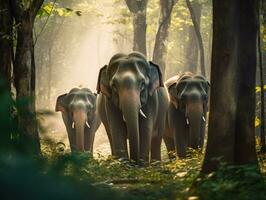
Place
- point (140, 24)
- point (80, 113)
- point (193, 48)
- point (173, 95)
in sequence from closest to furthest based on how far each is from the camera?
point (173, 95)
point (80, 113)
point (140, 24)
point (193, 48)

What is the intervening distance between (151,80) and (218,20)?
18.7 feet

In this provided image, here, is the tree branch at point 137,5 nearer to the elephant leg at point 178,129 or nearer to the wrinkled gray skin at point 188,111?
the wrinkled gray skin at point 188,111

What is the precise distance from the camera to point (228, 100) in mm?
7355

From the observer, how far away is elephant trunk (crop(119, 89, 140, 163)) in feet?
38.4

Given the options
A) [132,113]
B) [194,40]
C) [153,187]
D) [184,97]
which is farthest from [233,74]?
[194,40]

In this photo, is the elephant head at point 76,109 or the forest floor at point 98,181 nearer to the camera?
the forest floor at point 98,181

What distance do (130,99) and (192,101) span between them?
9.58ft

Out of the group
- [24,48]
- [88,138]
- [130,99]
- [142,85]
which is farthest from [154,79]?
[88,138]

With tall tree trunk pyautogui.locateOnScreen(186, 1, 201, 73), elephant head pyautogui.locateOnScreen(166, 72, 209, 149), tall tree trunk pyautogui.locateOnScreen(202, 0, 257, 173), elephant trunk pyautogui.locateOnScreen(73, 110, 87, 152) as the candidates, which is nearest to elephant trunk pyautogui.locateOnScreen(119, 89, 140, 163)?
elephant head pyautogui.locateOnScreen(166, 72, 209, 149)

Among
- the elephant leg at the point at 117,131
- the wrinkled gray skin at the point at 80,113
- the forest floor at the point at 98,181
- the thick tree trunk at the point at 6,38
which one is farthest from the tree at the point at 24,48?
the wrinkled gray skin at the point at 80,113

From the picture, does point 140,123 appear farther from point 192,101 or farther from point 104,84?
point 192,101

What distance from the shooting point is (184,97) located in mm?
14992

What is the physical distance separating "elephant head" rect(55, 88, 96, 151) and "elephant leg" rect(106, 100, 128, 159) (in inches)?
148

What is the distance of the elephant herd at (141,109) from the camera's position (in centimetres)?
1238
